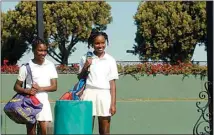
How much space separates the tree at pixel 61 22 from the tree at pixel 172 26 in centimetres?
220

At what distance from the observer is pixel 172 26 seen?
27797 millimetres

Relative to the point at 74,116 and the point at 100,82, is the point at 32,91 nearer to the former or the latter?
the point at 100,82

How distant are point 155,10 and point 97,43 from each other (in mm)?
23807

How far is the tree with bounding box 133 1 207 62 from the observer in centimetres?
2762

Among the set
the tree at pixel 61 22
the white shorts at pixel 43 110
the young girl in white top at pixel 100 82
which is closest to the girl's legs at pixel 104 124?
the young girl in white top at pixel 100 82

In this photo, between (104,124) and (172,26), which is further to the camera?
(172,26)

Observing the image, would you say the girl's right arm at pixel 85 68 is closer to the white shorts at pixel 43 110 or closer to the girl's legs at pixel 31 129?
the white shorts at pixel 43 110

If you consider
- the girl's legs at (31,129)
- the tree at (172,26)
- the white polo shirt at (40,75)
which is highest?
the tree at (172,26)

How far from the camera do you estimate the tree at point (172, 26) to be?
27625 mm

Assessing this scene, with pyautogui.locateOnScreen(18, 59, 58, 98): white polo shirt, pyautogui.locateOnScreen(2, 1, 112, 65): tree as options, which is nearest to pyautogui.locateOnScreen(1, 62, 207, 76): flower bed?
pyautogui.locateOnScreen(18, 59, 58, 98): white polo shirt

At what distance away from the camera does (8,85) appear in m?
9.89

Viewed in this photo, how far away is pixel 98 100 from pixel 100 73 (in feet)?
0.79

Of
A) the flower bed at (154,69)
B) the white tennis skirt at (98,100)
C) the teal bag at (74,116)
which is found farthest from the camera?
the flower bed at (154,69)

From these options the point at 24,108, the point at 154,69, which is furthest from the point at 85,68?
the point at 154,69
